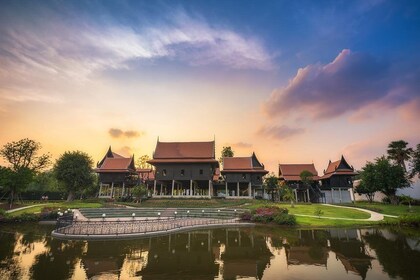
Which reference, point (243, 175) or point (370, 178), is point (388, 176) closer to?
point (370, 178)

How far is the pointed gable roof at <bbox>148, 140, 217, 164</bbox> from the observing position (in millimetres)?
A: 47219

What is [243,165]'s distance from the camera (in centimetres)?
4819

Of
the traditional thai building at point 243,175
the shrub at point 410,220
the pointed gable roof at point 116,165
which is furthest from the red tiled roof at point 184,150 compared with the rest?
the shrub at point 410,220

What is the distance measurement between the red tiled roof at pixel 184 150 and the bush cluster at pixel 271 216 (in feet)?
64.9

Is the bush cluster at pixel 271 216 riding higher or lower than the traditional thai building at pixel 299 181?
lower

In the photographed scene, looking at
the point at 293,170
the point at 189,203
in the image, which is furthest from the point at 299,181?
the point at 189,203

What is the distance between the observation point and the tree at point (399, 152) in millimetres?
50156

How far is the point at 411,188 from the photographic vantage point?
144 ft

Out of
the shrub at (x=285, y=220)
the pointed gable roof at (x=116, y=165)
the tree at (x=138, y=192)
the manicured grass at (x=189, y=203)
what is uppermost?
the pointed gable roof at (x=116, y=165)

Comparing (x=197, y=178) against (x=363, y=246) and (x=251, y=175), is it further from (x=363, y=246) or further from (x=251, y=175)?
(x=363, y=246)

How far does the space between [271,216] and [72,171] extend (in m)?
35.5

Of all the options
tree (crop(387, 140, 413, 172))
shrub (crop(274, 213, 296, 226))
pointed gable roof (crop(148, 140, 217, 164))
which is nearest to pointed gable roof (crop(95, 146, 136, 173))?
pointed gable roof (crop(148, 140, 217, 164))

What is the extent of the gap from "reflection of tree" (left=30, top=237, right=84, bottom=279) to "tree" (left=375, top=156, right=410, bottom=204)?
43612mm

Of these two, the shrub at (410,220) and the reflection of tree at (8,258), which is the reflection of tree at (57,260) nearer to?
the reflection of tree at (8,258)
